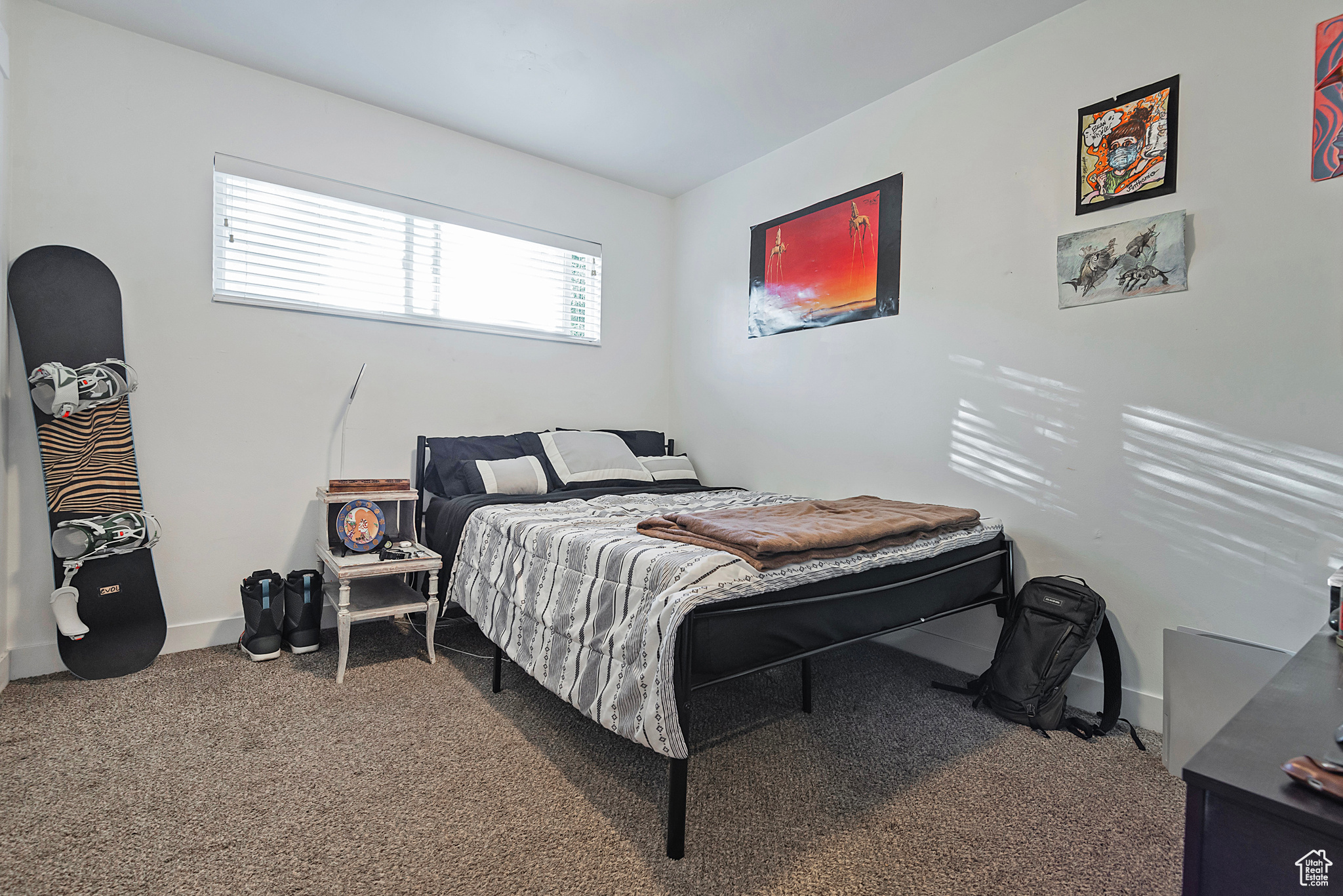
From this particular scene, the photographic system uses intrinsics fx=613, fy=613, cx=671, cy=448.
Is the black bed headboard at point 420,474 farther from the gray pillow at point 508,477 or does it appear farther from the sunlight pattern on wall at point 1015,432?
the sunlight pattern on wall at point 1015,432

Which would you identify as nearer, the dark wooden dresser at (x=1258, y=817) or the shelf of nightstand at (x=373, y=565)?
the dark wooden dresser at (x=1258, y=817)

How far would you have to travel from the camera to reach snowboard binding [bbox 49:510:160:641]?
→ 2240mm

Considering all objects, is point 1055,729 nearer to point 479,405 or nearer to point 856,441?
point 856,441

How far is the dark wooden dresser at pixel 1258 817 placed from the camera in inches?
23.6

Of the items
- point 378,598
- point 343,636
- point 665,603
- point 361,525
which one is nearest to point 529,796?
point 665,603

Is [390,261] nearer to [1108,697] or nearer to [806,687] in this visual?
[806,687]

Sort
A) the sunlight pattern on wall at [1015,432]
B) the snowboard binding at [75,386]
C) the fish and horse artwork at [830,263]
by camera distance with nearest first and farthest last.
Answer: the snowboard binding at [75,386], the sunlight pattern on wall at [1015,432], the fish and horse artwork at [830,263]

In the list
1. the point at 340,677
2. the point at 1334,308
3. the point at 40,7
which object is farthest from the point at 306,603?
the point at 1334,308

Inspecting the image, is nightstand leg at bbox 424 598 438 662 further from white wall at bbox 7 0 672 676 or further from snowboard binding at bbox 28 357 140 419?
snowboard binding at bbox 28 357 140 419

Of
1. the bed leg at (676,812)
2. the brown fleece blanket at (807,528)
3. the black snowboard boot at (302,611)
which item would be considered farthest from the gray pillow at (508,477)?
the bed leg at (676,812)

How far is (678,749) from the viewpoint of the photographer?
134 cm

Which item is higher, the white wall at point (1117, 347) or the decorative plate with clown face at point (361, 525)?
the white wall at point (1117, 347)

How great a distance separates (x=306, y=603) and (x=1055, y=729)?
9.73 feet

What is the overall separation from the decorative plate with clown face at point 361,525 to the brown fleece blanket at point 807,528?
1.42 meters
